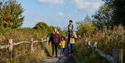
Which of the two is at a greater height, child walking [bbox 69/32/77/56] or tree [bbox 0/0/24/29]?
tree [bbox 0/0/24/29]

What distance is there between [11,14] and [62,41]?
38738mm

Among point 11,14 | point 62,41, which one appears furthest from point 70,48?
point 11,14

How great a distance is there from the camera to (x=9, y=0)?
216 feet

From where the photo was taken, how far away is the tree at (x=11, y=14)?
6122 cm

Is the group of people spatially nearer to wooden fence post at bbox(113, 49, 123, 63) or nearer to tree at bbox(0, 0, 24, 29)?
wooden fence post at bbox(113, 49, 123, 63)

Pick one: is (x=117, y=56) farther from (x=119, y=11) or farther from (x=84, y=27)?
(x=84, y=27)

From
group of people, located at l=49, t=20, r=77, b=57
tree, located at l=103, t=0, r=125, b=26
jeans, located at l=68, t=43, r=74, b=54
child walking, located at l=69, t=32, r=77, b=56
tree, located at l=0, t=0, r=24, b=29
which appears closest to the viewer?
group of people, located at l=49, t=20, r=77, b=57

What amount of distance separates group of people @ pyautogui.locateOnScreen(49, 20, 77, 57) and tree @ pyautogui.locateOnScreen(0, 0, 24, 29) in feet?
104

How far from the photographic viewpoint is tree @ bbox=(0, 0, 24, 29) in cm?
6122

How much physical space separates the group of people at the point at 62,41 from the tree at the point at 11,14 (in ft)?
104

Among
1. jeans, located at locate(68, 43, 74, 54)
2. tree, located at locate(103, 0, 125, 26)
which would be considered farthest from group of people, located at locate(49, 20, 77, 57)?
tree, located at locate(103, 0, 125, 26)

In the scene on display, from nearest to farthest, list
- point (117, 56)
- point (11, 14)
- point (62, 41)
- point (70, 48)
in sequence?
point (117, 56)
point (62, 41)
point (70, 48)
point (11, 14)

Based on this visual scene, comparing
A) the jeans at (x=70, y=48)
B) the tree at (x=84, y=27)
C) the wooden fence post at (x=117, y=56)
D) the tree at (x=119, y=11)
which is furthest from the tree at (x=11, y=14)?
the wooden fence post at (x=117, y=56)

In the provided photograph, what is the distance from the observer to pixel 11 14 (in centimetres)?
6475
